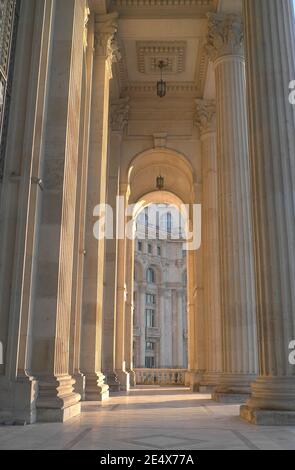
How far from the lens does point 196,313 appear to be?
2842cm

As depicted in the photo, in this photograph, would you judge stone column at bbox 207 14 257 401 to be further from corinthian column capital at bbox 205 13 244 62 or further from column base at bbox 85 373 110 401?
column base at bbox 85 373 110 401

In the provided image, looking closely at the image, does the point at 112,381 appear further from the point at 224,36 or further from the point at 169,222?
the point at 169,222

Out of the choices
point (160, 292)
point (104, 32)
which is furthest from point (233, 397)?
point (160, 292)

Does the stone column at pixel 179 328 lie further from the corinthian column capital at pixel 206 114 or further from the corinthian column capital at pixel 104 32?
the corinthian column capital at pixel 104 32

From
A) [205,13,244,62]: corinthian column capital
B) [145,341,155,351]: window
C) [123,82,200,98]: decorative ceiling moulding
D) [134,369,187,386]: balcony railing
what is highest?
[123,82,200,98]: decorative ceiling moulding

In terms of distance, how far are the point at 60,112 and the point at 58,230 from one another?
127 inches

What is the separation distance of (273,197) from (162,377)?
106 feet

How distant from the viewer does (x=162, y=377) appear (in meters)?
40.8

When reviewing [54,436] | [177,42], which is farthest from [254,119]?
[177,42]

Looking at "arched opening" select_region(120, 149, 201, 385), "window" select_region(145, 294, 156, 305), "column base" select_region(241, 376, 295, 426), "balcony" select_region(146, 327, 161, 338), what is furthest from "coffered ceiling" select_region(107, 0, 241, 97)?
"balcony" select_region(146, 327, 161, 338)

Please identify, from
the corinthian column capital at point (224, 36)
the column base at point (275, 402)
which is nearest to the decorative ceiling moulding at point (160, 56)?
the corinthian column capital at point (224, 36)

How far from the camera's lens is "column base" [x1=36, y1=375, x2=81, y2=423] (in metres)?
10.6

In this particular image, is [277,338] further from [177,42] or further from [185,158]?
[185,158]

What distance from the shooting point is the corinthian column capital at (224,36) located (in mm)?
21203
